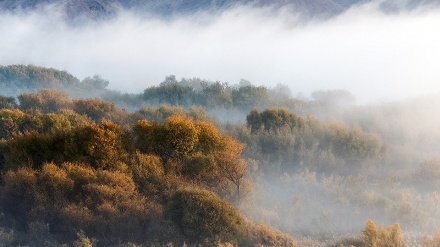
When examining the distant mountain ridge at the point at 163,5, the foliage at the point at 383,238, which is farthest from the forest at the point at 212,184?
the distant mountain ridge at the point at 163,5

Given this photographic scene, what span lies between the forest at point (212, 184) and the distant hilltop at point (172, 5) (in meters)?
70.7

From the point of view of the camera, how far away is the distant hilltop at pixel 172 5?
92.4 metres

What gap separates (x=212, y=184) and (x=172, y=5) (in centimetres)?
9221

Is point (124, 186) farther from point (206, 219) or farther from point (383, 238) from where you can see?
point (383, 238)

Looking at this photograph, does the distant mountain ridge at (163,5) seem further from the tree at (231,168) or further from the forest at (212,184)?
the tree at (231,168)

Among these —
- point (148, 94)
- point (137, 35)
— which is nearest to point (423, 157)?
point (148, 94)

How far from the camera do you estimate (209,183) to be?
56.7ft

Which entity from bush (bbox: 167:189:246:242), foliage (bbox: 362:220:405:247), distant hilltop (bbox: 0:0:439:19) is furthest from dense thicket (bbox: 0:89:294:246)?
distant hilltop (bbox: 0:0:439:19)

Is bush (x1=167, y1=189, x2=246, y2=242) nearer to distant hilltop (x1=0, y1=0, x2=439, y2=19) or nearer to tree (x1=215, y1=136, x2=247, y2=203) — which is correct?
tree (x1=215, y1=136, x2=247, y2=203)

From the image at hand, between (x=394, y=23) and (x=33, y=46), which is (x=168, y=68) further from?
(x=394, y=23)

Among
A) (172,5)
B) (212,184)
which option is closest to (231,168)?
(212,184)

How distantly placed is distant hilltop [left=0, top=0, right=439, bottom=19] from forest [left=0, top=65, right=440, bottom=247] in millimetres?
70741

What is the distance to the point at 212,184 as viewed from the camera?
17.3 meters

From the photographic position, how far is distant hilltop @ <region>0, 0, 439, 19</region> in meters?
92.4
